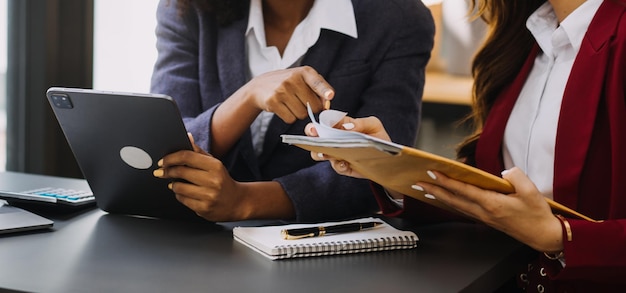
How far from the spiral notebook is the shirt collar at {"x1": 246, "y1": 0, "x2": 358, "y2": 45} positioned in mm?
514

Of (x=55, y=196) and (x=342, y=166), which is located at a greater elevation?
(x=342, y=166)

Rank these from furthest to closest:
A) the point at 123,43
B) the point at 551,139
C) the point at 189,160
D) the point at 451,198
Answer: the point at 123,43, the point at 551,139, the point at 189,160, the point at 451,198

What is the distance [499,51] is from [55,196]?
0.90 m

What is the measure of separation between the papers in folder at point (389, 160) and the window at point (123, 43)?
5.71 ft

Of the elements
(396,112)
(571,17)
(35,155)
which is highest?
(571,17)

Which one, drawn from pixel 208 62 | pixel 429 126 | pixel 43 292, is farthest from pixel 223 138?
pixel 429 126

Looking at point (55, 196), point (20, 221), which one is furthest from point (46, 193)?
point (20, 221)

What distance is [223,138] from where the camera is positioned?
5.26 feet

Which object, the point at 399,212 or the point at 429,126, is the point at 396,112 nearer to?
the point at 399,212

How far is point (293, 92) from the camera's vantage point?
57.0 inches

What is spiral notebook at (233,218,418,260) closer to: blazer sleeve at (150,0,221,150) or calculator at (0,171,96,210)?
calculator at (0,171,96,210)

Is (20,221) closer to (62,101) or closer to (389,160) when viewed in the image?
(62,101)

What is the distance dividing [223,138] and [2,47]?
1.22 meters

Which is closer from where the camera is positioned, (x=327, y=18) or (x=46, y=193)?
(x=46, y=193)
